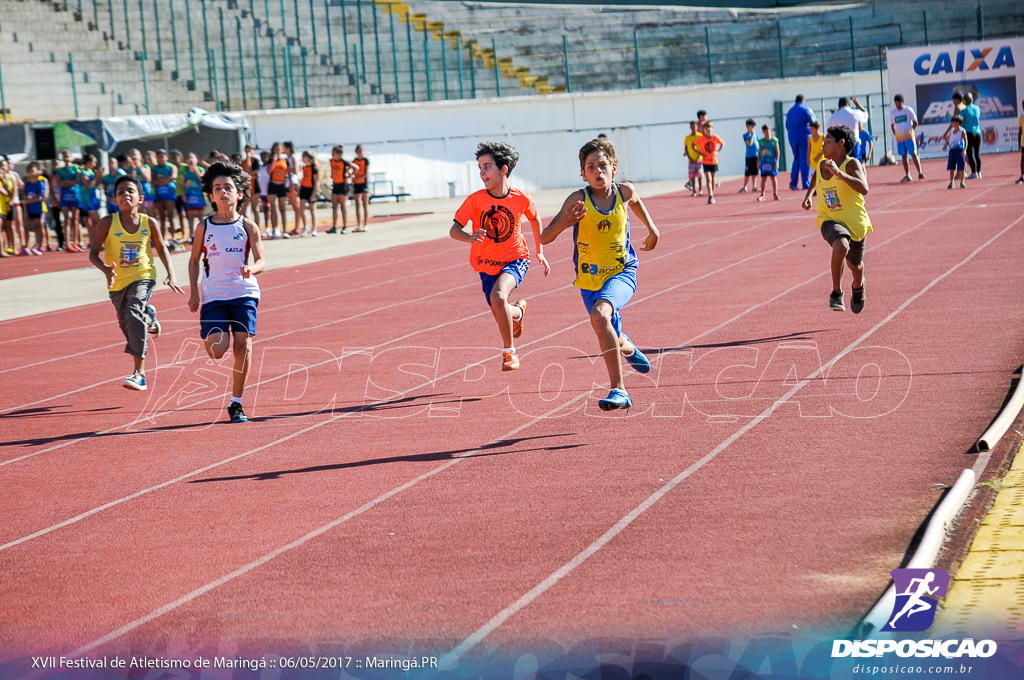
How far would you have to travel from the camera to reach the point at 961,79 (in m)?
38.0

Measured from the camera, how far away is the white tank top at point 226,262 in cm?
919

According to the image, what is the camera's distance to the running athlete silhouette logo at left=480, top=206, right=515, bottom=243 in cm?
979

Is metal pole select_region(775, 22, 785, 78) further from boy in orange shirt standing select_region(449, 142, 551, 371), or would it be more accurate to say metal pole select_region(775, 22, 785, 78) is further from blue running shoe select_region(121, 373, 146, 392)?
blue running shoe select_region(121, 373, 146, 392)

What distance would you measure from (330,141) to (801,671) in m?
37.1

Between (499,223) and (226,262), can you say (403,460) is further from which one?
(499,223)

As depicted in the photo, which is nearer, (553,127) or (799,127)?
(799,127)

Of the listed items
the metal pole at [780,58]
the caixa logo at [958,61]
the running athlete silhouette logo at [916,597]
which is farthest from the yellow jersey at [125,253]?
the metal pole at [780,58]

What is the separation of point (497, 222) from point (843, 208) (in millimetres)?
3568

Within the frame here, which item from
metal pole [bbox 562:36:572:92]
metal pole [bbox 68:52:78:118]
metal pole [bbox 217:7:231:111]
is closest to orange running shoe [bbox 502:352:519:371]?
metal pole [bbox 68:52:78:118]

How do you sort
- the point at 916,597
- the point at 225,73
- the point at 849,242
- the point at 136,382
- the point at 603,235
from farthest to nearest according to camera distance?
the point at 225,73
the point at 849,242
the point at 136,382
the point at 603,235
the point at 916,597

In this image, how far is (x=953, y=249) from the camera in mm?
16188

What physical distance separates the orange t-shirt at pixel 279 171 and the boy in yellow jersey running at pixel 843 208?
17394mm

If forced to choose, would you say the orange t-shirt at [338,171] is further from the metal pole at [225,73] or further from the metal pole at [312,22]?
the metal pole at [312,22]

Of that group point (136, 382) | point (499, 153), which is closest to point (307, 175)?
point (136, 382)
